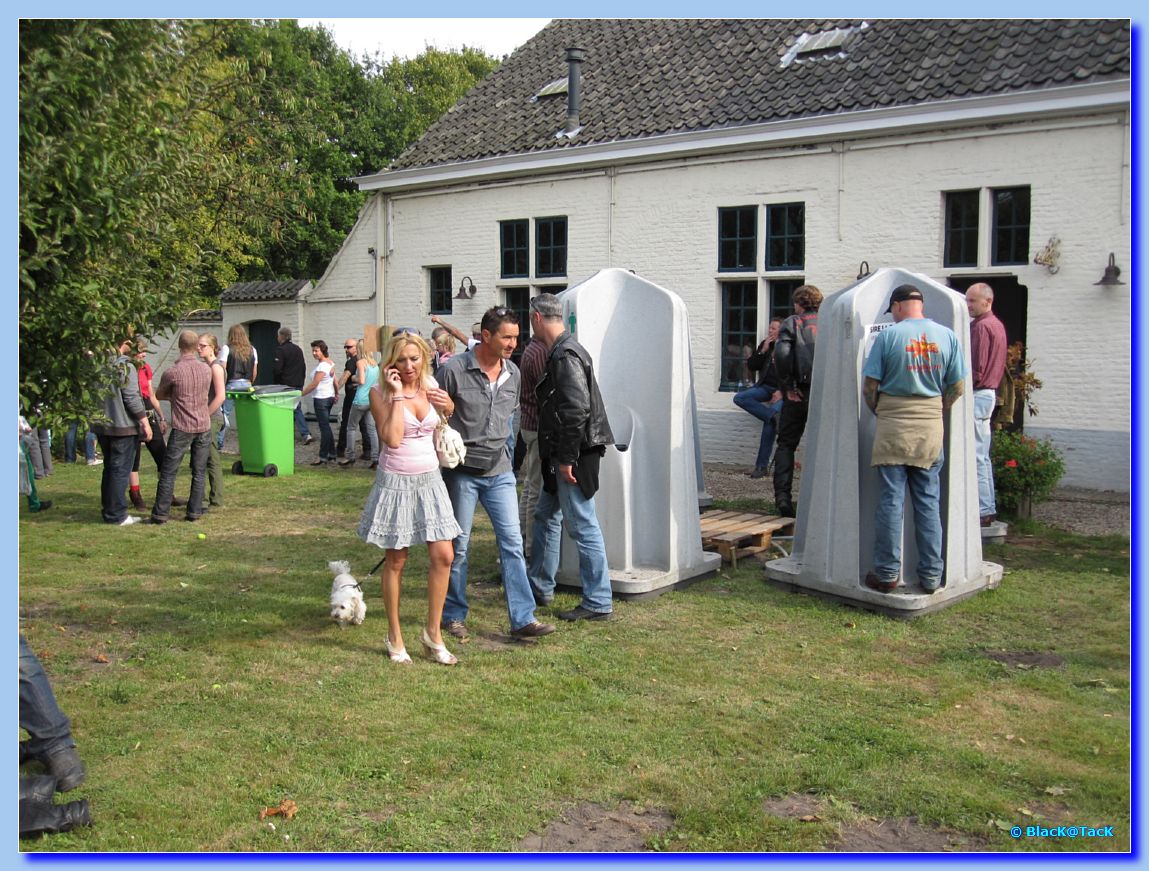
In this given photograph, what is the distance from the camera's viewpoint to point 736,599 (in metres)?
7.03

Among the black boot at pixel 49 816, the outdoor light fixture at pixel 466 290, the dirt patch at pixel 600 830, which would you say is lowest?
the dirt patch at pixel 600 830

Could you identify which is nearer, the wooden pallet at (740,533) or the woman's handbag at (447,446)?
the woman's handbag at (447,446)

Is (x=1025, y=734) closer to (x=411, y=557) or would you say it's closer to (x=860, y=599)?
(x=860, y=599)

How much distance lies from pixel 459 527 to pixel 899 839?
294 centimetres

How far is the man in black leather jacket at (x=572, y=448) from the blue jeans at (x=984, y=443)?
11.2 feet

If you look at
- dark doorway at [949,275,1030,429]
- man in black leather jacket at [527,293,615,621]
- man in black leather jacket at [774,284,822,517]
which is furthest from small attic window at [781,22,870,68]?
man in black leather jacket at [527,293,615,621]

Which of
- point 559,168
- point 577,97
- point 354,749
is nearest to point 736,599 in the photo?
point 354,749

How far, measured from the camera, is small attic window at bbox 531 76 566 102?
18.3 meters

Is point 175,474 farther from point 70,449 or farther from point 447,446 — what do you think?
point 70,449

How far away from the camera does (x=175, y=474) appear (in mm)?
10086

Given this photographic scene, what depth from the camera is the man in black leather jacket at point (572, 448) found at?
246 inches

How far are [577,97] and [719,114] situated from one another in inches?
127

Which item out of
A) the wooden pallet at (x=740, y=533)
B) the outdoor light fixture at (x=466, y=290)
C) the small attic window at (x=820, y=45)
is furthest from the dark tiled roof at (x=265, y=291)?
the wooden pallet at (x=740, y=533)

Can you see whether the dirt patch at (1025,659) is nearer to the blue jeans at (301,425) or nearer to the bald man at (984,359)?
the bald man at (984,359)
